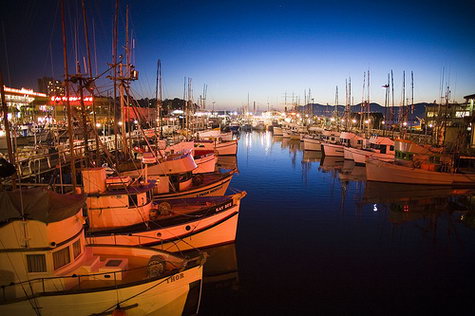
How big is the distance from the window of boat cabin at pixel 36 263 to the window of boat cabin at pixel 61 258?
268 millimetres

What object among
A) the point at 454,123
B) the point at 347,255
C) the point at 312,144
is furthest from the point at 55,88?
the point at 454,123

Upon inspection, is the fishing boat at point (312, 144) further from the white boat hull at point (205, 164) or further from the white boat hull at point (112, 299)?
the white boat hull at point (112, 299)

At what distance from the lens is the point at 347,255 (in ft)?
51.2

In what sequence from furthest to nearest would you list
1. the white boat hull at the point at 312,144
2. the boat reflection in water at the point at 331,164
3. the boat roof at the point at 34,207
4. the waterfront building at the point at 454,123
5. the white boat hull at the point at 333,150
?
1. the white boat hull at the point at 312,144
2. the white boat hull at the point at 333,150
3. the boat reflection in water at the point at 331,164
4. the waterfront building at the point at 454,123
5. the boat roof at the point at 34,207

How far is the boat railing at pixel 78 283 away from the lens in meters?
8.12

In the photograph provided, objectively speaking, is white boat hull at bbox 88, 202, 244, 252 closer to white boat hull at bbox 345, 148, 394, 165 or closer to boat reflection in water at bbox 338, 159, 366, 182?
boat reflection in water at bbox 338, 159, 366, 182

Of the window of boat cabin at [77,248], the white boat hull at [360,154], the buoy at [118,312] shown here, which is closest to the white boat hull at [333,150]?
the white boat hull at [360,154]

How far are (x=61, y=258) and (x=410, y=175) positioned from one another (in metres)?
32.7

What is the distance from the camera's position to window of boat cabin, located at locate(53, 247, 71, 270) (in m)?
8.39

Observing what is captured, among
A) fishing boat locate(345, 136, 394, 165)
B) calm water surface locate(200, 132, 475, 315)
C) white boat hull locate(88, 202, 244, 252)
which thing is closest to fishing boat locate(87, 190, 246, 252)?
white boat hull locate(88, 202, 244, 252)

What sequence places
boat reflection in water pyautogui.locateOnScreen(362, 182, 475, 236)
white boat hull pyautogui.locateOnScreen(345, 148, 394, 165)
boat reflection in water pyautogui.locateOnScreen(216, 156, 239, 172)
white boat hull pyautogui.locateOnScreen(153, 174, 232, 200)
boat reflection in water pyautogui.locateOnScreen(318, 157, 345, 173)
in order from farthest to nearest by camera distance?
boat reflection in water pyautogui.locateOnScreen(216, 156, 239, 172) < white boat hull pyautogui.locateOnScreen(345, 148, 394, 165) < boat reflection in water pyautogui.locateOnScreen(318, 157, 345, 173) < boat reflection in water pyautogui.locateOnScreen(362, 182, 475, 236) < white boat hull pyautogui.locateOnScreen(153, 174, 232, 200)

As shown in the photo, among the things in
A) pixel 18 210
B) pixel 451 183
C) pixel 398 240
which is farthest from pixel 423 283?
pixel 451 183

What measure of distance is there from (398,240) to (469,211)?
1081 cm

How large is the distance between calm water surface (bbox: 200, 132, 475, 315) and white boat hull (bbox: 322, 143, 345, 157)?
844 inches
